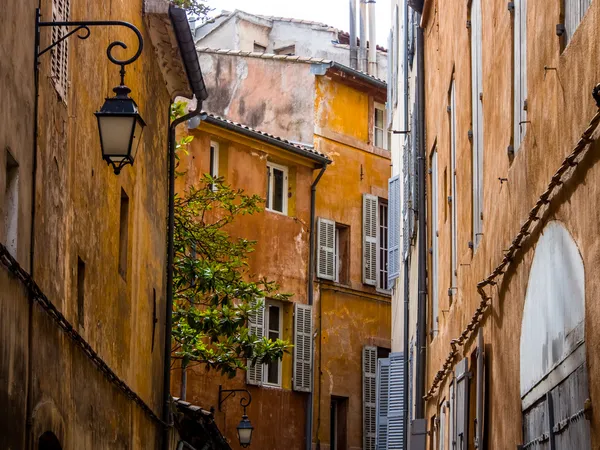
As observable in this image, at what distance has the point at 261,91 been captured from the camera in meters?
33.0

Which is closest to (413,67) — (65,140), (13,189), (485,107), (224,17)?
(485,107)

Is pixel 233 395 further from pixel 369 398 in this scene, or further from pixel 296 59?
pixel 296 59

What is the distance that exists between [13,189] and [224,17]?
30775 millimetres

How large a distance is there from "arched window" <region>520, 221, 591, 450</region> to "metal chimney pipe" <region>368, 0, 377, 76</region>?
29.2 meters

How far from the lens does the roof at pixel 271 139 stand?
28297 millimetres

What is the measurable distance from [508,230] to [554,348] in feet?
7.34

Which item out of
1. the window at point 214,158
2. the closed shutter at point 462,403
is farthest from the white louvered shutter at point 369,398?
the closed shutter at point 462,403

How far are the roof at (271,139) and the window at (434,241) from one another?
32.5ft

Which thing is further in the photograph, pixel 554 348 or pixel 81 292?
pixel 81 292

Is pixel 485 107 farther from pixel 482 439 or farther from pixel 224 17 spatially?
pixel 224 17

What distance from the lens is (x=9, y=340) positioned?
324 inches

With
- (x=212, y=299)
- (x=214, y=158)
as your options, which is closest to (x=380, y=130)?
(x=214, y=158)

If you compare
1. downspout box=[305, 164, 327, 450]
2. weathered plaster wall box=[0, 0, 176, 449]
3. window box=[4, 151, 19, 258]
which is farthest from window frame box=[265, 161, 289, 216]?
window box=[4, 151, 19, 258]

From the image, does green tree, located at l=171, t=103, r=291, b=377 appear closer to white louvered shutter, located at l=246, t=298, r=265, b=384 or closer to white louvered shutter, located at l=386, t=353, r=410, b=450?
white louvered shutter, located at l=386, t=353, r=410, b=450
